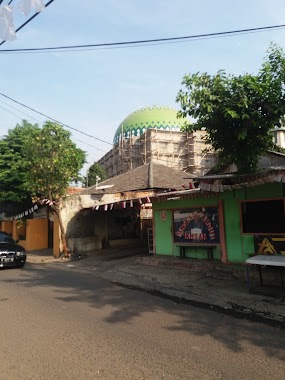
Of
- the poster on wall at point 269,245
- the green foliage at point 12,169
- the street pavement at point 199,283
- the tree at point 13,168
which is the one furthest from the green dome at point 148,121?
the poster on wall at point 269,245

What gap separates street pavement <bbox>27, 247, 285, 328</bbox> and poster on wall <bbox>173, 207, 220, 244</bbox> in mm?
761

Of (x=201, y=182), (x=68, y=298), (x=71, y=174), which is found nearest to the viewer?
(x=68, y=298)

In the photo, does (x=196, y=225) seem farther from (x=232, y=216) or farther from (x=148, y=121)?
(x=148, y=121)

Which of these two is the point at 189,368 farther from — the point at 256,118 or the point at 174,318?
the point at 256,118

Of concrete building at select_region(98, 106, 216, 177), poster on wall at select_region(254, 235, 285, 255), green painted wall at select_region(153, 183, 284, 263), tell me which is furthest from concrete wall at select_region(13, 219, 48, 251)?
concrete building at select_region(98, 106, 216, 177)

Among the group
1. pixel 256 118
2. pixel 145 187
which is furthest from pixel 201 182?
pixel 145 187

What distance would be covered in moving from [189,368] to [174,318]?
6.81 feet

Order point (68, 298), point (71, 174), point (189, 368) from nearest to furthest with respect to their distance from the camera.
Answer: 1. point (189, 368)
2. point (68, 298)
3. point (71, 174)

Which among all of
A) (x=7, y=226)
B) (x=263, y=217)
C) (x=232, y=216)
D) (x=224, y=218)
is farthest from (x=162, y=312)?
(x=7, y=226)

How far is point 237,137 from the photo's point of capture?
823cm

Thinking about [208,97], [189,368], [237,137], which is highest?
[208,97]

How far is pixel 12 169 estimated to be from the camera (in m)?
22.1

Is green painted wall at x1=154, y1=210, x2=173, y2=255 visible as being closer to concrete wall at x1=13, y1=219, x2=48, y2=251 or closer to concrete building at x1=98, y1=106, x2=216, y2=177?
concrete wall at x1=13, y1=219, x2=48, y2=251

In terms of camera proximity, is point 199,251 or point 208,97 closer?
point 208,97
